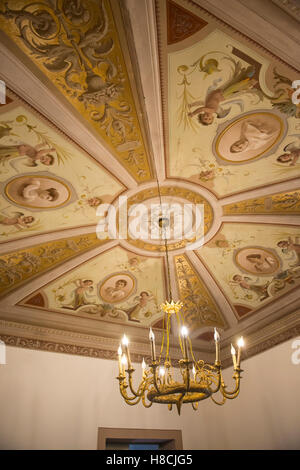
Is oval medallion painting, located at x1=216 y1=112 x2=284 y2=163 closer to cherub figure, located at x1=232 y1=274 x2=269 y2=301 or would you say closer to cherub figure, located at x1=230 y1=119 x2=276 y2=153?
cherub figure, located at x1=230 y1=119 x2=276 y2=153

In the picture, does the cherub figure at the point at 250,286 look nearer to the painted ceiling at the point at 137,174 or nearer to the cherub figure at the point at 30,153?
the painted ceiling at the point at 137,174

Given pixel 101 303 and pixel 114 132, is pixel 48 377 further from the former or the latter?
pixel 114 132

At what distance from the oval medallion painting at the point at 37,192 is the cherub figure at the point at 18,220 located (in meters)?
0.26

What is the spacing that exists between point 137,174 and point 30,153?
64.1 inches

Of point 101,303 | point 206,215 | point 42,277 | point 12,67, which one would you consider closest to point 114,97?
point 12,67

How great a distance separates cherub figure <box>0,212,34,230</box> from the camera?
526 centimetres

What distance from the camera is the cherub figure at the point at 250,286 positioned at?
7.11 meters

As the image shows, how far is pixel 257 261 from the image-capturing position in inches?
265

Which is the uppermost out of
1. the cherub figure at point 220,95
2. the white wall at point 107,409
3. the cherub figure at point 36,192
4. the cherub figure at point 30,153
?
the cherub figure at point 220,95

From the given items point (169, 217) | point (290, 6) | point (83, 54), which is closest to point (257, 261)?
point (169, 217)

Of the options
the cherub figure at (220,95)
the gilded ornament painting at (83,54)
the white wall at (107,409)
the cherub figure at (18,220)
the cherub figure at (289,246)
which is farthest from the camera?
the cherub figure at (289,246)

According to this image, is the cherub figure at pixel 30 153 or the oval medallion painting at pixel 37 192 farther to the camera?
the oval medallion painting at pixel 37 192

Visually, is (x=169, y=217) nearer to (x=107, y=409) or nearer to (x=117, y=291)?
(x=117, y=291)

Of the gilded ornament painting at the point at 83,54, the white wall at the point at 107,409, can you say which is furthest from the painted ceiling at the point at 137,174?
the white wall at the point at 107,409
